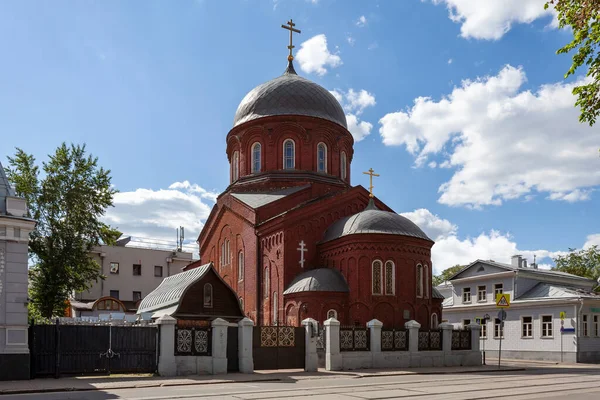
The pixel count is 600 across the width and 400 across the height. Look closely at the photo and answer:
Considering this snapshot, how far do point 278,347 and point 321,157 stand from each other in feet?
59.1

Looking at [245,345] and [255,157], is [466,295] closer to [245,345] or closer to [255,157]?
[255,157]

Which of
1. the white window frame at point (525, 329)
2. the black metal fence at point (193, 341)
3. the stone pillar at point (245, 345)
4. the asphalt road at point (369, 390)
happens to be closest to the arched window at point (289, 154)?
the white window frame at point (525, 329)

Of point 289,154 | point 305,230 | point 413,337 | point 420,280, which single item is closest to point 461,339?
point 413,337

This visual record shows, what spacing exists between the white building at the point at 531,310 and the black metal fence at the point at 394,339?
8.73m

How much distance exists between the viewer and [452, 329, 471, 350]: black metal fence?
2686 centimetres

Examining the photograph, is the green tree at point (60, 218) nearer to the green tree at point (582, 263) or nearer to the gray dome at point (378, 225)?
the gray dome at point (378, 225)

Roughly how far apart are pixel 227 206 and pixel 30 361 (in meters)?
20.7

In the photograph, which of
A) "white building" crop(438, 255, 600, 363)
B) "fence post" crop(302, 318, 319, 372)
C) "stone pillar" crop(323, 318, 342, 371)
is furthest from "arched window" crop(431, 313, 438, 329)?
"fence post" crop(302, 318, 319, 372)

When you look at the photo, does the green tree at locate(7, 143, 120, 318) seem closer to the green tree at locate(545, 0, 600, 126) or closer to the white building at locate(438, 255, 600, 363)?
the white building at locate(438, 255, 600, 363)

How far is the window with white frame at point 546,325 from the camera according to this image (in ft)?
111

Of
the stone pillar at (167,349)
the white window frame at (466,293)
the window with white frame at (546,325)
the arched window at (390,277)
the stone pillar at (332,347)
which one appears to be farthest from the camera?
the white window frame at (466,293)

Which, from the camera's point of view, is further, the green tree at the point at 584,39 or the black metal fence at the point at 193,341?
the black metal fence at the point at 193,341

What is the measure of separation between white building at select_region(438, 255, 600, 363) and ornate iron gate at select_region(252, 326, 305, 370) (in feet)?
43.9

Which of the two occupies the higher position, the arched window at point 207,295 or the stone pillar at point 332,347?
the arched window at point 207,295
